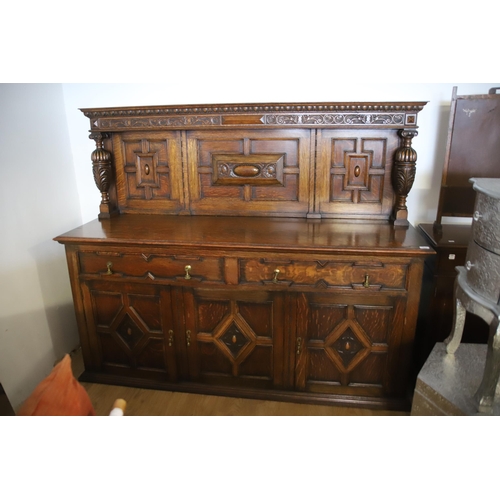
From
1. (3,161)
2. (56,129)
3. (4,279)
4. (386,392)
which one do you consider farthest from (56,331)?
(386,392)

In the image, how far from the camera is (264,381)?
2031mm

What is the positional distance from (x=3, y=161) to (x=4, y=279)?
0.63 m

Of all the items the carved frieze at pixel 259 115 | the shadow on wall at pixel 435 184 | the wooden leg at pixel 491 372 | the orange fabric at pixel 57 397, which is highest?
the carved frieze at pixel 259 115

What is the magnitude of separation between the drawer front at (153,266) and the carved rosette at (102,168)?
441mm

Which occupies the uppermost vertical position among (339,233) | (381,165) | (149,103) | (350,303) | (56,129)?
(149,103)

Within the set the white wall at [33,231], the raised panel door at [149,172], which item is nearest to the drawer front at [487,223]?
the raised panel door at [149,172]

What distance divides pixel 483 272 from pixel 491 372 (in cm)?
36

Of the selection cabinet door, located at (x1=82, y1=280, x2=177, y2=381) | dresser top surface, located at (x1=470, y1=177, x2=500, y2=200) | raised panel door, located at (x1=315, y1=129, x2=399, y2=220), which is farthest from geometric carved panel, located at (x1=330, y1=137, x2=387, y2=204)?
cabinet door, located at (x1=82, y1=280, x2=177, y2=381)

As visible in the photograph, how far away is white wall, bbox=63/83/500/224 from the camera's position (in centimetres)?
219

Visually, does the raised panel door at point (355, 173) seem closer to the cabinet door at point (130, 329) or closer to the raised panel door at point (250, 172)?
the raised panel door at point (250, 172)

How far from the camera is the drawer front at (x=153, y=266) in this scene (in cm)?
187

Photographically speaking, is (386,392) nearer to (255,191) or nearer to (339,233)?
(339,233)

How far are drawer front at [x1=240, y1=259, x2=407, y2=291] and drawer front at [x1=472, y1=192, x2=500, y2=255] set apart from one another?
0.42 metres

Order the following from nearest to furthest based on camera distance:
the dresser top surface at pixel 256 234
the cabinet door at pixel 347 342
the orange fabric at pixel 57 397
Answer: the orange fabric at pixel 57 397 < the dresser top surface at pixel 256 234 < the cabinet door at pixel 347 342
